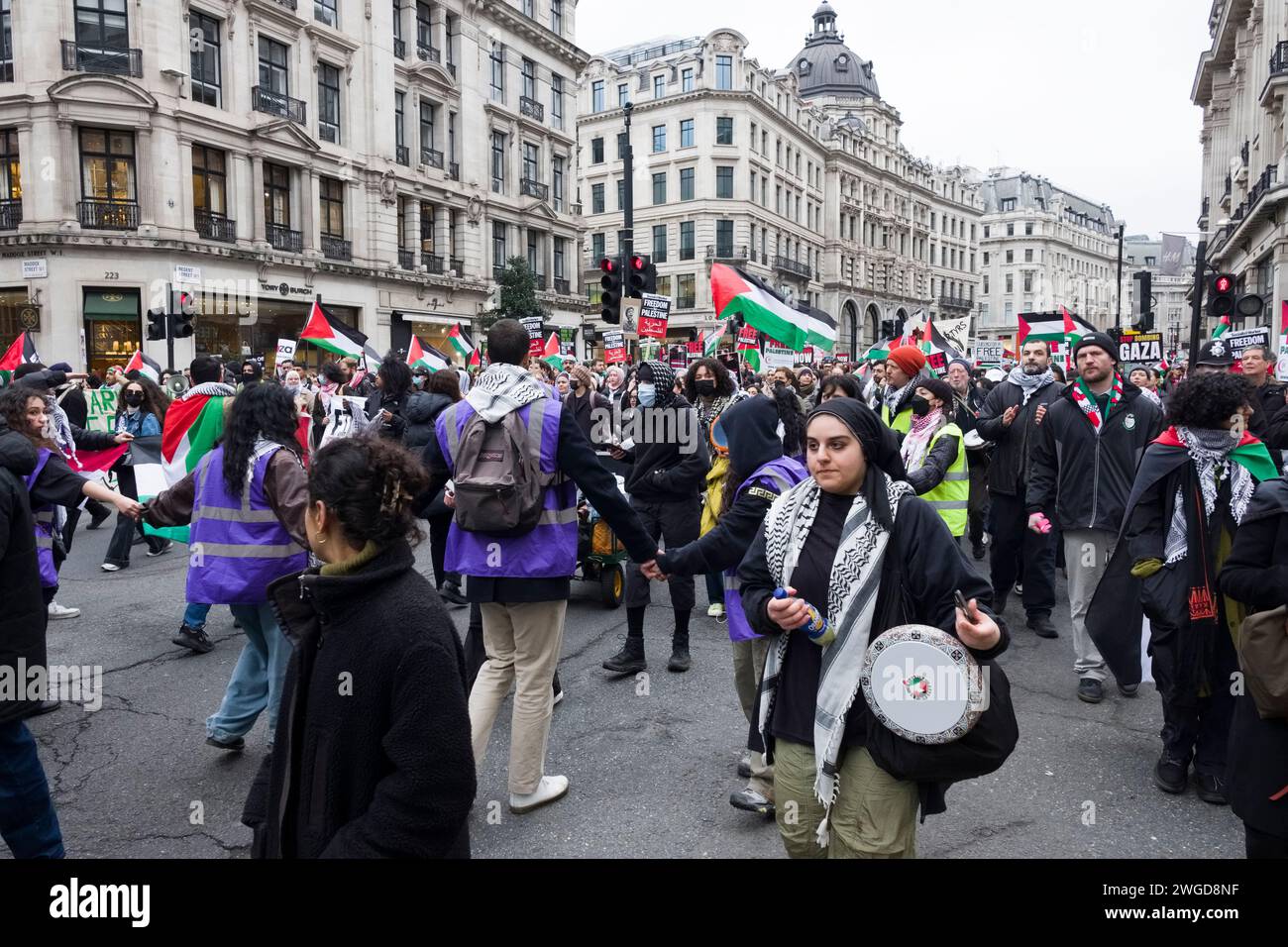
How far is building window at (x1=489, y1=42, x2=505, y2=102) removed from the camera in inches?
1517

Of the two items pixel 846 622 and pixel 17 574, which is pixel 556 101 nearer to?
pixel 17 574

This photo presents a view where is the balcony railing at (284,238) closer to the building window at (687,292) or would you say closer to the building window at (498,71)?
the building window at (498,71)

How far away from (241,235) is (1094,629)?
28.3 m

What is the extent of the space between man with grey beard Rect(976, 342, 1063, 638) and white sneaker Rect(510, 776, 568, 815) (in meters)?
4.49

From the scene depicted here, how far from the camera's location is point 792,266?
66375 millimetres

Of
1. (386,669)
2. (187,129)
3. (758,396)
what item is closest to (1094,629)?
(758,396)

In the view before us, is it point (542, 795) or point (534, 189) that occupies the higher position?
point (534, 189)

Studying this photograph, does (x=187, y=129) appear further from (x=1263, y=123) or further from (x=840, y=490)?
(x=1263, y=123)

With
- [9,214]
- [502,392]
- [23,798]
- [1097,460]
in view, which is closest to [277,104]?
[9,214]

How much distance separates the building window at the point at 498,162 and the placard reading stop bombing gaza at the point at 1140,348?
1121 inches

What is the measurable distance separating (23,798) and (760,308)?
35.8 feet

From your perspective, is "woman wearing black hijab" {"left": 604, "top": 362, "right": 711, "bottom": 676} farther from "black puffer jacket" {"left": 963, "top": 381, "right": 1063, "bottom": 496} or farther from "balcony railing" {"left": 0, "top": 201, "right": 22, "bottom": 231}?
"balcony railing" {"left": 0, "top": 201, "right": 22, "bottom": 231}

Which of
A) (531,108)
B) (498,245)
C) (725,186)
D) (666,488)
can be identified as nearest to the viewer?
(666,488)

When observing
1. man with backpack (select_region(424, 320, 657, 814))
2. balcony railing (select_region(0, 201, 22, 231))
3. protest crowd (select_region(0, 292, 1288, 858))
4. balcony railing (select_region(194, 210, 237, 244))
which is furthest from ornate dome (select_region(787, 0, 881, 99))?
man with backpack (select_region(424, 320, 657, 814))
